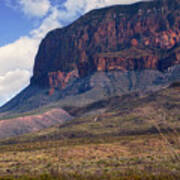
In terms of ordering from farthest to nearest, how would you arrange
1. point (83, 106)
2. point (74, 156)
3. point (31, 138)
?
point (83, 106) → point (31, 138) → point (74, 156)

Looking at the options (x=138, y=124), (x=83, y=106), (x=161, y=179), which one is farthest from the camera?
(x=83, y=106)

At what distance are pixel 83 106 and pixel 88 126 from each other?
6966cm

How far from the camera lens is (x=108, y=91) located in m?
194

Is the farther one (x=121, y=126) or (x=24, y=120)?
(x=24, y=120)

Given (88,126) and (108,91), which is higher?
(108,91)

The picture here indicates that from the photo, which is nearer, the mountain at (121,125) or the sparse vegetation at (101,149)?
the sparse vegetation at (101,149)

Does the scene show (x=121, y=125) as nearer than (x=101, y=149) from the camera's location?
No

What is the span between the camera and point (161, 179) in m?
19.1

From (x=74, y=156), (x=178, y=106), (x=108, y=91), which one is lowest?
(x=74, y=156)

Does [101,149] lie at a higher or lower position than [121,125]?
lower

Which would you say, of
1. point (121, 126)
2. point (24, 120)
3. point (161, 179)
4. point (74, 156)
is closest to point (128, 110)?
point (121, 126)

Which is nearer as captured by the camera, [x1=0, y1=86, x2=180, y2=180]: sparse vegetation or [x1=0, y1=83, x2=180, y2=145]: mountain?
[x1=0, y1=86, x2=180, y2=180]: sparse vegetation

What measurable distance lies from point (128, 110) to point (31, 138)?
112 ft

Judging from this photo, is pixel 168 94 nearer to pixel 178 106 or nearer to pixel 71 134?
pixel 178 106
